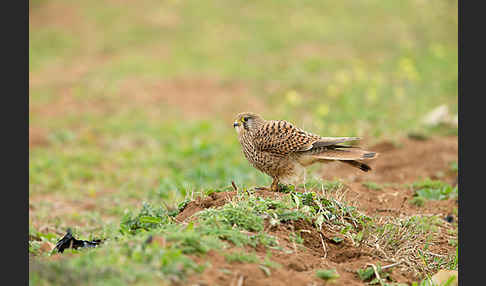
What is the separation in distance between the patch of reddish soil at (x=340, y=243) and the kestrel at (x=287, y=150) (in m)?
0.55

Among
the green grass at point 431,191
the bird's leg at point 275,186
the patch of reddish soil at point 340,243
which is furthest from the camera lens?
the green grass at point 431,191

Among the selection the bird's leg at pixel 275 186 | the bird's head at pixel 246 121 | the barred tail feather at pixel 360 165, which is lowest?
the bird's leg at pixel 275 186

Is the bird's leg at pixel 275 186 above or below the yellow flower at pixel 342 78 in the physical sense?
below

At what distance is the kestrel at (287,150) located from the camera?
575 cm

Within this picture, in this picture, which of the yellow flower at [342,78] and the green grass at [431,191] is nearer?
the green grass at [431,191]

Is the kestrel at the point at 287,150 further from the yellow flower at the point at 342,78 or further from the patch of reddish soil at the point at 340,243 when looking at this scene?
the yellow flower at the point at 342,78

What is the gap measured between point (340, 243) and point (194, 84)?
10081 millimetres

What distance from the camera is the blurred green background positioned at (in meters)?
9.83

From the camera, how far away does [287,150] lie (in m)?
5.86

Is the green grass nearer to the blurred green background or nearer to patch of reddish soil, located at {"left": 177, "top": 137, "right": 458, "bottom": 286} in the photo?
patch of reddish soil, located at {"left": 177, "top": 137, "right": 458, "bottom": 286}

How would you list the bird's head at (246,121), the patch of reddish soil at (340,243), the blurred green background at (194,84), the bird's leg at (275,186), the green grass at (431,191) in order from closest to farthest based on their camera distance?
the patch of reddish soil at (340,243), the bird's leg at (275,186), the bird's head at (246,121), the green grass at (431,191), the blurred green background at (194,84)

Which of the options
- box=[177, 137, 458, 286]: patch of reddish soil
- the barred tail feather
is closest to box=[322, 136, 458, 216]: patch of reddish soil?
box=[177, 137, 458, 286]: patch of reddish soil

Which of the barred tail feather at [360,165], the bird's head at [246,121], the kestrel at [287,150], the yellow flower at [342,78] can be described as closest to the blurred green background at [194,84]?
the yellow flower at [342,78]

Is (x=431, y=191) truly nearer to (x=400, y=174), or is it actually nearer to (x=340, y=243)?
(x=400, y=174)
